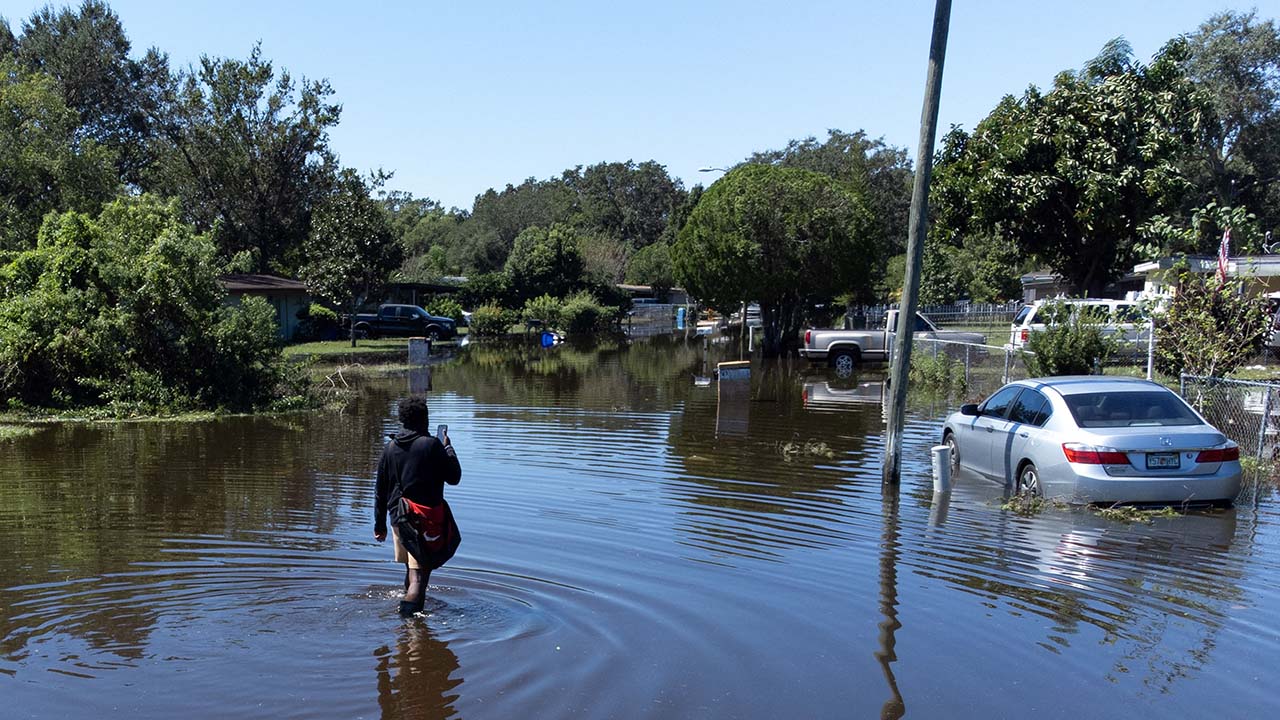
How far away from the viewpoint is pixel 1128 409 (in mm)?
11266

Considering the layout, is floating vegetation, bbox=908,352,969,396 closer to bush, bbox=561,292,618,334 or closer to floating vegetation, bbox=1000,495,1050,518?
floating vegetation, bbox=1000,495,1050,518

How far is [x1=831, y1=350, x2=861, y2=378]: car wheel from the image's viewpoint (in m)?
32.4

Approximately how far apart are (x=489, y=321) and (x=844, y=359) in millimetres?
24570

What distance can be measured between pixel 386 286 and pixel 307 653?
1554 inches

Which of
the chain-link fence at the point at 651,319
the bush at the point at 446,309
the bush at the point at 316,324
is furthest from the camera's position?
the chain-link fence at the point at 651,319

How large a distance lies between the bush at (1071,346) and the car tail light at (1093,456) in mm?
9094

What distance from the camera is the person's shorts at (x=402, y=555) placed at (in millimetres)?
7199

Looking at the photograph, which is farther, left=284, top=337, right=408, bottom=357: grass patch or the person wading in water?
left=284, top=337, right=408, bottom=357: grass patch

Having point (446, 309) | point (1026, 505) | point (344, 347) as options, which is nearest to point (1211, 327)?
point (1026, 505)

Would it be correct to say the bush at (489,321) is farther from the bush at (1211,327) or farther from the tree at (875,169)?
the bush at (1211,327)

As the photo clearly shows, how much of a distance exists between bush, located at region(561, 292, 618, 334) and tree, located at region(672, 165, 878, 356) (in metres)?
16.2

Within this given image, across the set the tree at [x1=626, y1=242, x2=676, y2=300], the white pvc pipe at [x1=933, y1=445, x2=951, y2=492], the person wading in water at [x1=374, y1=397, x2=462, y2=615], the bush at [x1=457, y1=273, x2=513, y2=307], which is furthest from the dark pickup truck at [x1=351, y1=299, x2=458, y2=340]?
the tree at [x1=626, y1=242, x2=676, y2=300]

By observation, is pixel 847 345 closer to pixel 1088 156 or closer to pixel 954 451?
pixel 1088 156

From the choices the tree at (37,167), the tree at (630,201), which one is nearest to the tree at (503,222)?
the tree at (630,201)
